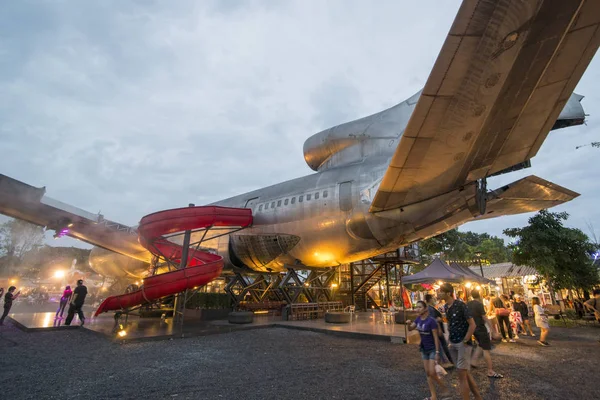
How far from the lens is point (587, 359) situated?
7852 millimetres

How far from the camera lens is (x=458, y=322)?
4883 mm

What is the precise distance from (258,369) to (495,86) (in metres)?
7.76

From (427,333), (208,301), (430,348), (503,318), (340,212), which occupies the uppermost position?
(340,212)

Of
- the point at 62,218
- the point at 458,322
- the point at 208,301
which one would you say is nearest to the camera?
the point at 458,322

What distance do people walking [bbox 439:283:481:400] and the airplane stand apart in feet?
12.0

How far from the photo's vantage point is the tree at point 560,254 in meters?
19.6

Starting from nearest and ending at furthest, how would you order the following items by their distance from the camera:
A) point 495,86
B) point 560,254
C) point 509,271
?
point 495,86 < point 560,254 < point 509,271

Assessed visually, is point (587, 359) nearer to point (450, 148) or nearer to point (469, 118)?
point (450, 148)

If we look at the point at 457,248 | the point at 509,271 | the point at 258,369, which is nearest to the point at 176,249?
the point at 258,369

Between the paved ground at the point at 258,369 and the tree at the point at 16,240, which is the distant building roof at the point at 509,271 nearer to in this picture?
the paved ground at the point at 258,369

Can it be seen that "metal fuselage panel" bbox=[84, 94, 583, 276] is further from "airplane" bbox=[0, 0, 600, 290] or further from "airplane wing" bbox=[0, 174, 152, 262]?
"airplane wing" bbox=[0, 174, 152, 262]

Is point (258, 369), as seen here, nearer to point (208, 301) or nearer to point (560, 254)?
point (208, 301)

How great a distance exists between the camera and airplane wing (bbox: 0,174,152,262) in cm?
1483

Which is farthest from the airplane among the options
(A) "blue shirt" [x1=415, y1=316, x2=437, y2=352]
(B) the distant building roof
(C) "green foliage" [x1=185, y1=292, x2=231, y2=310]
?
(B) the distant building roof
